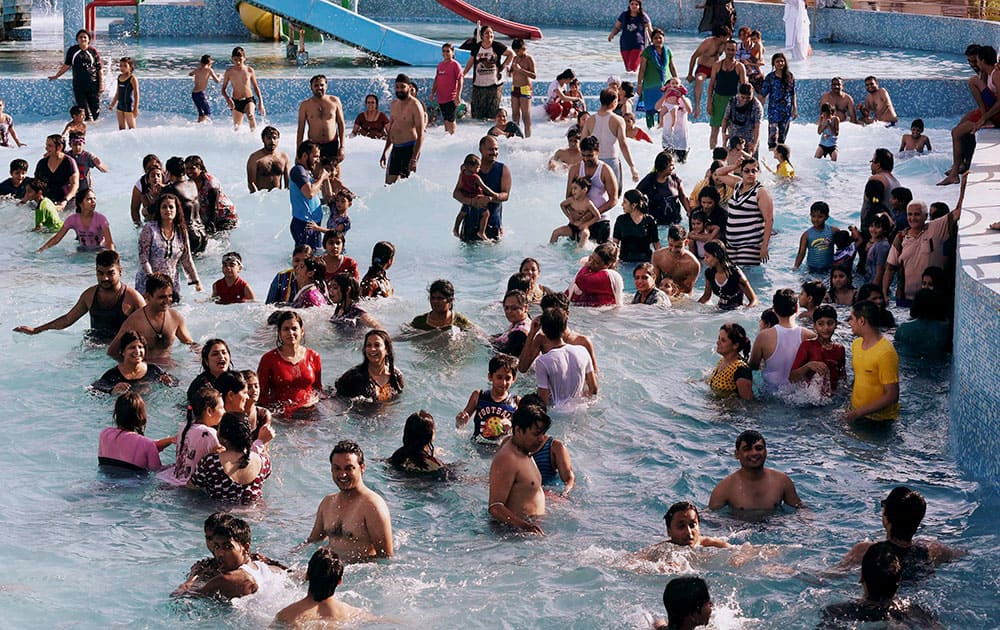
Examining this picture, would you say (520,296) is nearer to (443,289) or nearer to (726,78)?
(443,289)

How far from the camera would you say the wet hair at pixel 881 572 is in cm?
596

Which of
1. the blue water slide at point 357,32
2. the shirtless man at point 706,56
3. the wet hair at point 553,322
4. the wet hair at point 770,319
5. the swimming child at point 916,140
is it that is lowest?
the wet hair at point 770,319

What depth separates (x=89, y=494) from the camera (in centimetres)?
795

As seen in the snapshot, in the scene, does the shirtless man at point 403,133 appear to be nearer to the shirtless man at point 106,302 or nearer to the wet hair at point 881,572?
the shirtless man at point 106,302

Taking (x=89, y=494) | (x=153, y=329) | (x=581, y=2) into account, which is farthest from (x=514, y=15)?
(x=89, y=494)

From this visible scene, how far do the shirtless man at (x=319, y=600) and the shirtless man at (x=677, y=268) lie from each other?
577 cm

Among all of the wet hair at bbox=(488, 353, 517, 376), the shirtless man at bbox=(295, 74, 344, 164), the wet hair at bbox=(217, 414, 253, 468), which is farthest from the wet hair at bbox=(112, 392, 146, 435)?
the shirtless man at bbox=(295, 74, 344, 164)

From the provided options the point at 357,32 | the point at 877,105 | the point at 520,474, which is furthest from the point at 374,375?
the point at 357,32

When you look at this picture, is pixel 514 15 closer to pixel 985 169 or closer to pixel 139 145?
pixel 139 145

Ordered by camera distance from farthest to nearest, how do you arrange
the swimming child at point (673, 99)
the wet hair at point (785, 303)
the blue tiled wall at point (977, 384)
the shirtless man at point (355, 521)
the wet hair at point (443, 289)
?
the swimming child at point (673, 99), the wet hair at point (443, 289), the wet hair at point (785, 303), the blue tiled wall at point (977, 384), the shirtless man at point (355, 521)

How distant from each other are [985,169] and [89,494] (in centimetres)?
778

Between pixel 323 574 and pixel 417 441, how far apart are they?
1910 millimetres

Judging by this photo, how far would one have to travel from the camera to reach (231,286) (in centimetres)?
1077

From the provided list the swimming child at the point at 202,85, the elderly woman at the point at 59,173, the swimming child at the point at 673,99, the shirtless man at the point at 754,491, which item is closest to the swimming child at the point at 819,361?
the shirtless man at the point at 754,491
